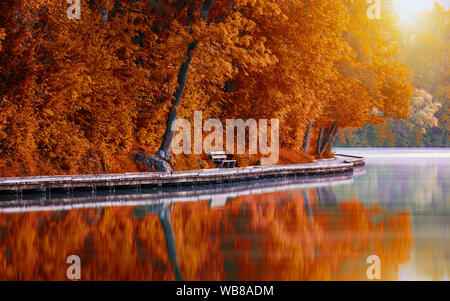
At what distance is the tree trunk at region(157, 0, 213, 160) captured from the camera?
3316 cm

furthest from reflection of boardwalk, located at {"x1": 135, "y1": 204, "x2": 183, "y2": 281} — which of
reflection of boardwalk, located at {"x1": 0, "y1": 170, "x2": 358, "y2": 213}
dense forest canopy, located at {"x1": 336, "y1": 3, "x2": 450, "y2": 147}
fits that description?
dense forest canopy, located at {"x1": 336, "y1": 3, "x2": 450, "y2": 147}

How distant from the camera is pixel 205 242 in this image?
14547mm

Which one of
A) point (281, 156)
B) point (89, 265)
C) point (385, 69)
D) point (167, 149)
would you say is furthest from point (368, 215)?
point (385, 69)

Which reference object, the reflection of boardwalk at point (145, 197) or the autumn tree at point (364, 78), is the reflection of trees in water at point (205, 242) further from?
the autumn tree at point (364, 78)

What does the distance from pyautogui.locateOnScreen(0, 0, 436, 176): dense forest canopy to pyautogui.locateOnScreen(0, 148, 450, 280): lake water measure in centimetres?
516

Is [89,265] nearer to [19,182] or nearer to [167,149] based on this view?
[19,182]

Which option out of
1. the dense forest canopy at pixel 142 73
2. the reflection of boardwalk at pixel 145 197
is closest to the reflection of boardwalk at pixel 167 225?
the reflection of boardwalk at pixel 145 197

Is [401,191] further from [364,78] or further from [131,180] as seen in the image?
[364,78]

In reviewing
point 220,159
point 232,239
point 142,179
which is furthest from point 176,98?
point 232,239

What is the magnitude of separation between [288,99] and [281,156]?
23.5ft

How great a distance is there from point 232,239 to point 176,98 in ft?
62.6

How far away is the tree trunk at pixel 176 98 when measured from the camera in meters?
33.2

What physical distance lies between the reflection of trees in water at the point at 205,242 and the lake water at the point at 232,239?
0.02 metres

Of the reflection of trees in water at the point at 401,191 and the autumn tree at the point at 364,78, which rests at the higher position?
the autumn tree at the point at 364,78
